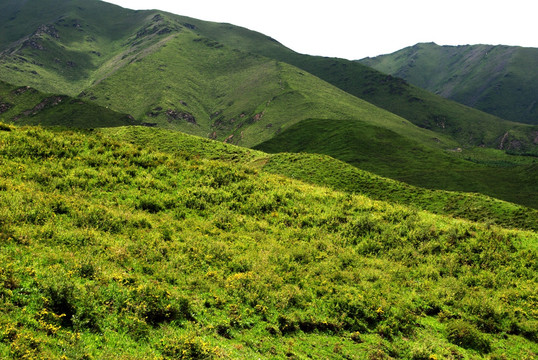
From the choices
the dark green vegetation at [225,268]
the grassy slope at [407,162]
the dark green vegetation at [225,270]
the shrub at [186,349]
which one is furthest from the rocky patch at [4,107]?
the shrub at [186,349]

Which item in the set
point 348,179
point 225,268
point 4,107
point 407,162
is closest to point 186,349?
point 225,268

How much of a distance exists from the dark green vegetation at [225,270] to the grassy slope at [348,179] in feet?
47.5

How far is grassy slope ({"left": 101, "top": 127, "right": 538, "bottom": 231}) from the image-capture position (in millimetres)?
50094

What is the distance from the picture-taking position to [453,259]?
23234 mm

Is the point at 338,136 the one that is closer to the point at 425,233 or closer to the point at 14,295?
the point at 425,233

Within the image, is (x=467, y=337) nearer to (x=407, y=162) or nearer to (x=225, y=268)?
(x=225, y=268)

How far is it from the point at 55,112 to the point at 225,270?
676 feet

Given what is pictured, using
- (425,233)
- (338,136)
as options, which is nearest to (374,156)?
(338,136)

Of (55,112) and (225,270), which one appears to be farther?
(55,112)

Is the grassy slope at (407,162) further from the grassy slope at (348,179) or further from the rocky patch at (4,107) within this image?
the rocky patch at (4,107)

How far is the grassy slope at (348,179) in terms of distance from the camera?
50.1 metres

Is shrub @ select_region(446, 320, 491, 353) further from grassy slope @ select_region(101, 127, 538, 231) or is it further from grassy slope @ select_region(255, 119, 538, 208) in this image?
grassy slope @ select_region(255, 119, 538, 208)

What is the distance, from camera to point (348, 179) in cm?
6150

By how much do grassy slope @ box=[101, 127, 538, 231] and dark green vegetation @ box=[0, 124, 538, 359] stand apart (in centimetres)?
1449
